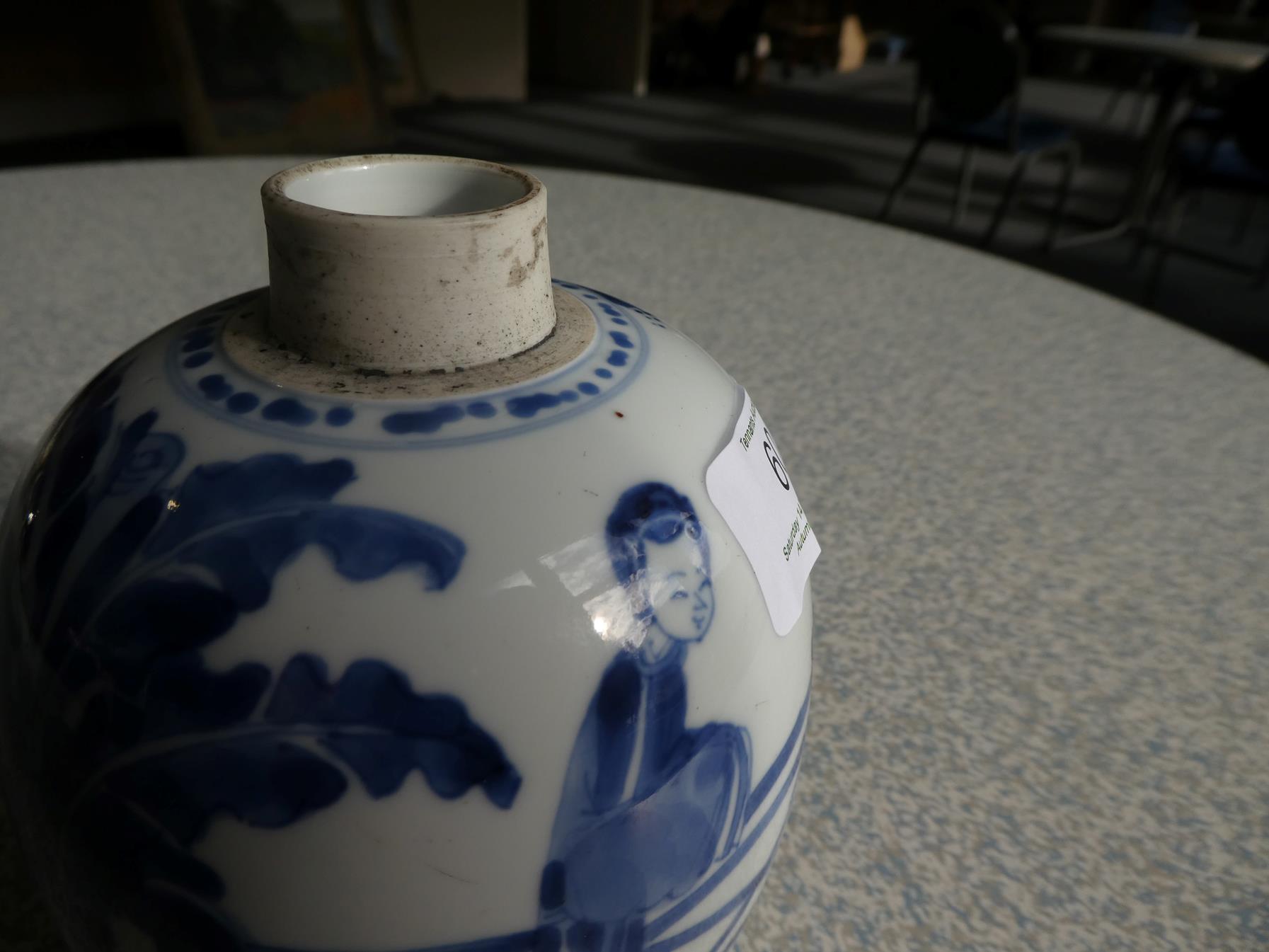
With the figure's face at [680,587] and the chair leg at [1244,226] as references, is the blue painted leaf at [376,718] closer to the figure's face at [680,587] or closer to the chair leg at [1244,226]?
the figure's face at [680,587]

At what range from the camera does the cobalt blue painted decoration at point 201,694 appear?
222 mm

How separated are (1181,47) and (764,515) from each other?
289cm

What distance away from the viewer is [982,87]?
7.64ft

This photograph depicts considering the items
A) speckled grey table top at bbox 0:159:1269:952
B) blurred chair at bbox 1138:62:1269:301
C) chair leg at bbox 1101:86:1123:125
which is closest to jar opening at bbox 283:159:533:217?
speckled grey table top at bbox 0:159:1269:952

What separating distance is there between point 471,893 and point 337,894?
3 cm

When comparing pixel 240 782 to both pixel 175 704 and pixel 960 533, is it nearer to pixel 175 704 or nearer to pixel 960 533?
pixel 175 704

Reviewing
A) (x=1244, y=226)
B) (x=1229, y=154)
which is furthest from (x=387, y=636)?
(x=1244, y=226)

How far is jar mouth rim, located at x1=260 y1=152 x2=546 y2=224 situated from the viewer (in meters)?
0.28

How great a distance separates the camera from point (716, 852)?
27 cm

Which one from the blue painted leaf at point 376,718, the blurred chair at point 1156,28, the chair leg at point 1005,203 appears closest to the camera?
the blue painted leaf at point 376,718

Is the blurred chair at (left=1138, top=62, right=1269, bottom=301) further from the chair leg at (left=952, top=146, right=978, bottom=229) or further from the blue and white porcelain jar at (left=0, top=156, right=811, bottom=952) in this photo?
the blue and white porcelain jar at (left=0, top=156, right=811, bottom=952)

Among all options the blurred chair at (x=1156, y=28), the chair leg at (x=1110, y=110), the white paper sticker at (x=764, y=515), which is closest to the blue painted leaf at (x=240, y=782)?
the white paper sticker at (x=764, y=515)

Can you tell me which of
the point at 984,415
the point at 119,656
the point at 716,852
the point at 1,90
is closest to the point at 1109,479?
the point at 984,415

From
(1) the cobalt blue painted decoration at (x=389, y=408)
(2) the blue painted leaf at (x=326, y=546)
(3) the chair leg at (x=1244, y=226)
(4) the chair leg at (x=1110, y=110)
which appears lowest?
(4) the chair leg at (x=1110, y=110)
